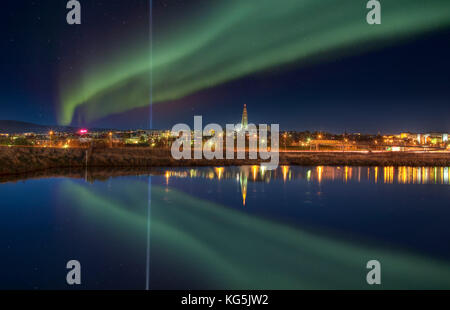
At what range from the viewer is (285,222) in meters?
10.9

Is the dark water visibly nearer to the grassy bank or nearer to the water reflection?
the water reflection

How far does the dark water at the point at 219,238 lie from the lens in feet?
20.7

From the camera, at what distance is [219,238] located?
29.6 ft

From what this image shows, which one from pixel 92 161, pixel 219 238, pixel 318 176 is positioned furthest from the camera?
pixel 92 161

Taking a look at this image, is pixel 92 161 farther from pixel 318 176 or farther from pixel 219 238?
pixel 219 238

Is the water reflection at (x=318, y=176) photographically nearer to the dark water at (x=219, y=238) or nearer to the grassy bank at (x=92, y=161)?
the grassy bank at (x=92, y=161)

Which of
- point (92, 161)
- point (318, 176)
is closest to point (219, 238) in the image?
point (318, 176)

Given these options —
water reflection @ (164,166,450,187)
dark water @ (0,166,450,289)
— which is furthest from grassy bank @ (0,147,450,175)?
dark water @ (0,166,450,289)

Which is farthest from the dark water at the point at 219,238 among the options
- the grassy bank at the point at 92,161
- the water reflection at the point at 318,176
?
the grassy bank at the point at 92,161

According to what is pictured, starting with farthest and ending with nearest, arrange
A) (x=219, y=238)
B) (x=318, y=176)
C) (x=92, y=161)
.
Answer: (x=92, y=161)
(x=318, y=176)
(x=219, y=238)

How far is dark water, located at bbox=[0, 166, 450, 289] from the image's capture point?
20.7 feet

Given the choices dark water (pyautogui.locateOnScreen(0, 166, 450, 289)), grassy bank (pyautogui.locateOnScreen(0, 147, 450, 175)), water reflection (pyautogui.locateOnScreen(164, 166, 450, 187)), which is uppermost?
grassy bank (pyautogui.locateOnScreen(0, 147, 450, 175))

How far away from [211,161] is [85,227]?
26.0 meters

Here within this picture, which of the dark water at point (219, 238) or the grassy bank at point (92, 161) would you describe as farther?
the grassy bank at point (92, 161)
